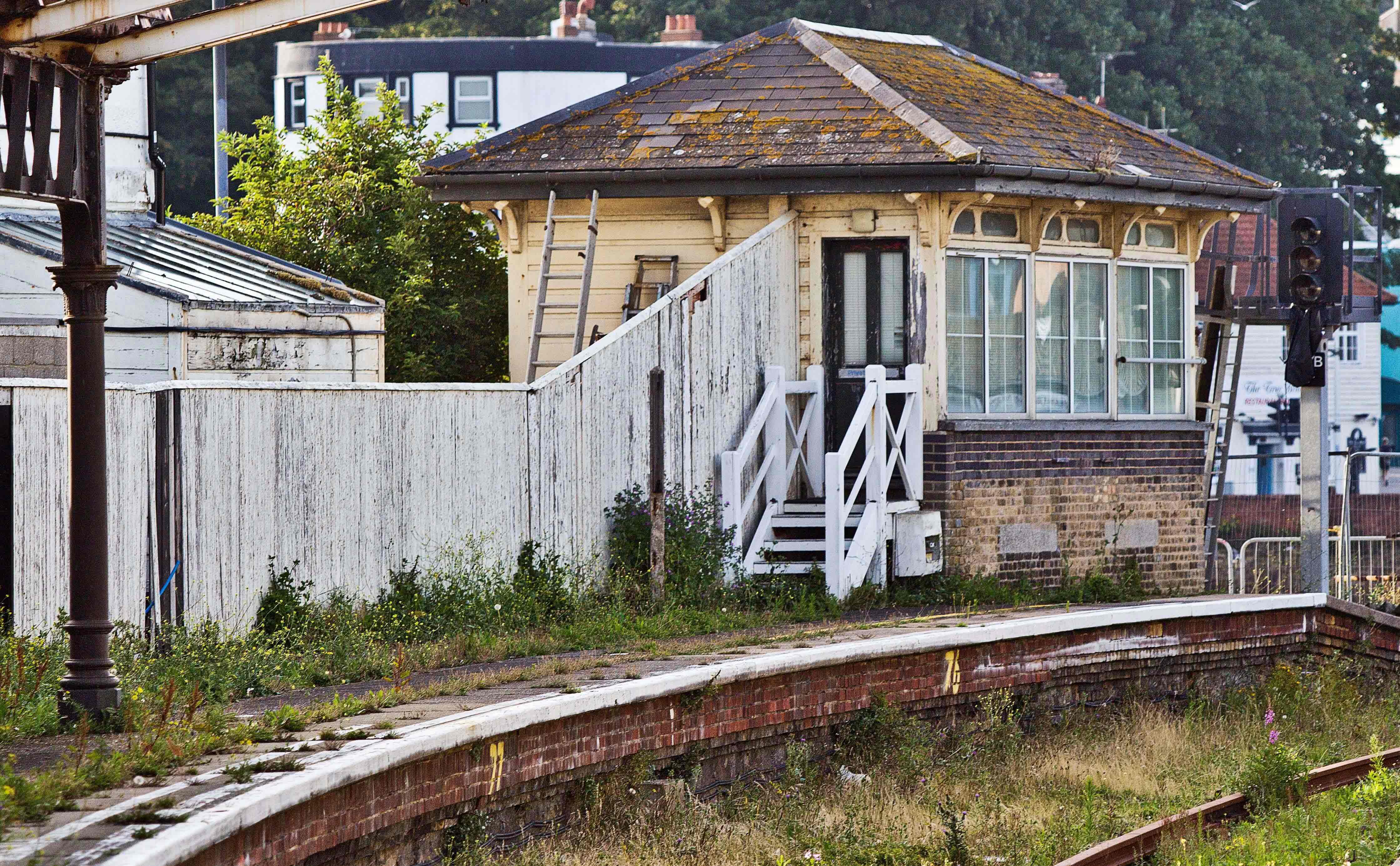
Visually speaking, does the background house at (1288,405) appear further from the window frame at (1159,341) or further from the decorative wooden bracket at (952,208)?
the decorative wooden bracket at (952,208)

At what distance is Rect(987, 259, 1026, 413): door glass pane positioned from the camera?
16797 mm

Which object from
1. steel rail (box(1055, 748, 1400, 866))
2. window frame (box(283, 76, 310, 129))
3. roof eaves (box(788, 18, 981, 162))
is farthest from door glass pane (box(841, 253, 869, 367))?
window frame (box(283, 76, 310, 129))

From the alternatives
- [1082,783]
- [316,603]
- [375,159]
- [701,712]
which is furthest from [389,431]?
[375,159]

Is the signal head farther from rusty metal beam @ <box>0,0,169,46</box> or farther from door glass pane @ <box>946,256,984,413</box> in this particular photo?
rusty metal beam @ <box>0,0,169,46</box>

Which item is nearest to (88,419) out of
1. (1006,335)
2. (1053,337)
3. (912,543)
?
(912,543)

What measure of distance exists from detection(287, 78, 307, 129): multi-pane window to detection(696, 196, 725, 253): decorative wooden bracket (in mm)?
31037

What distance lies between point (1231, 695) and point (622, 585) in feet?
17.3

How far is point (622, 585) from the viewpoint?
1398cm

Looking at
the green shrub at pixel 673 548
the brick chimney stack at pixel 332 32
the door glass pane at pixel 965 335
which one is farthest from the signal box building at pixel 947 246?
the brick chimney stack at pixel 332 32

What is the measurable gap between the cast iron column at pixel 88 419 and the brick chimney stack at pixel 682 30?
38.5 meters

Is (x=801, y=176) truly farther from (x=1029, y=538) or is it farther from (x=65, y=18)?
(x=65, y=18)

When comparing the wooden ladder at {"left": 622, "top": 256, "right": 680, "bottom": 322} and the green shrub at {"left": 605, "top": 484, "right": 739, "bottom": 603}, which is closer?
the green shrub at {"left": 605, "top": 484, "right": 739, "bottom": 603}

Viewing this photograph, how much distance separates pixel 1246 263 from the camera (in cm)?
2772

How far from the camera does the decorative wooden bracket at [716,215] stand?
54.0ft
